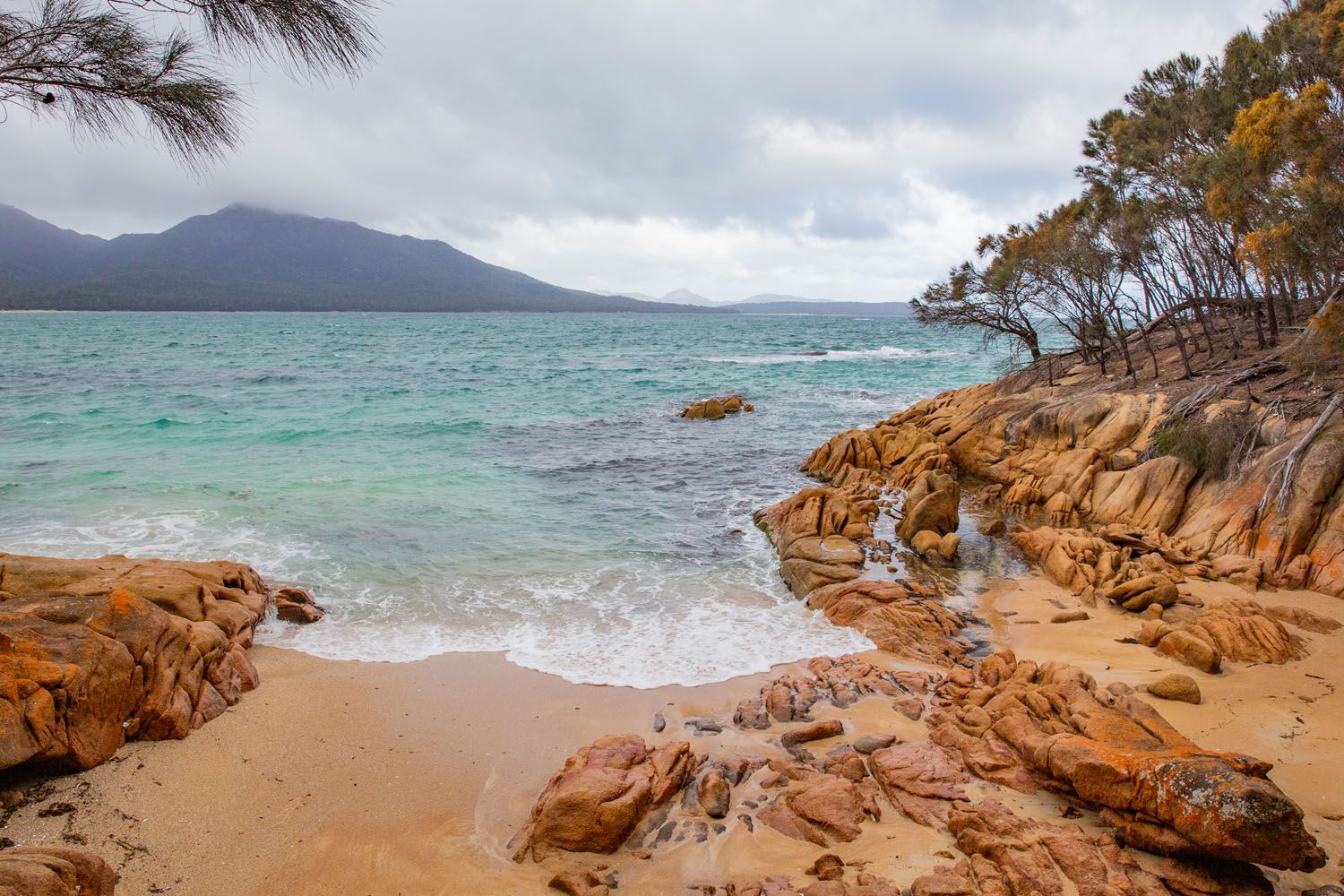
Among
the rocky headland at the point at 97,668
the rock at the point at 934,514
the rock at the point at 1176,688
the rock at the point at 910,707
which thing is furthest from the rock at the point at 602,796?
the rock at the point at 934,514

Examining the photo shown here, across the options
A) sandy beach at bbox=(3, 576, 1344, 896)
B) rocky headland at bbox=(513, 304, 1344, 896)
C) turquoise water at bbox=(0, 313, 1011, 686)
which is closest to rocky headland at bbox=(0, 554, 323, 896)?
sandy beach at bbox=(3, 576, 1344, 896)

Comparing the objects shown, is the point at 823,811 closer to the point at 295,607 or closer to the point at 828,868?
the point at 828,868

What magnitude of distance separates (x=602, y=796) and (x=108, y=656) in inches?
193

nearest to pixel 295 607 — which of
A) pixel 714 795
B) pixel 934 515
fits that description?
pixel 714 795

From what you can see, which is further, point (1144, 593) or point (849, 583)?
point (849, 583)

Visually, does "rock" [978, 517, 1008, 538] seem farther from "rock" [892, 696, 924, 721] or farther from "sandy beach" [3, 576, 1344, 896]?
"rock" [892, 696, 924, 721]

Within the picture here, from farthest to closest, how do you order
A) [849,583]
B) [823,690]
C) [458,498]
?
[458,498], [849,583], [823,690]

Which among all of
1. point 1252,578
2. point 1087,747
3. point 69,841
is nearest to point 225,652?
point 69,841

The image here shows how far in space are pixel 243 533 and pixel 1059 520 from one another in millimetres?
17242

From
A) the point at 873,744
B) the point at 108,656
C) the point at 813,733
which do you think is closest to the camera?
the point at 108,656

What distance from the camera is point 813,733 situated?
7.10 meters

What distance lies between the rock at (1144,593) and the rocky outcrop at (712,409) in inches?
802

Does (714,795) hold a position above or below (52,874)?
below

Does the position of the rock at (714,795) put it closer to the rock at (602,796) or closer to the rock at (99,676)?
the rock at (602,796)
